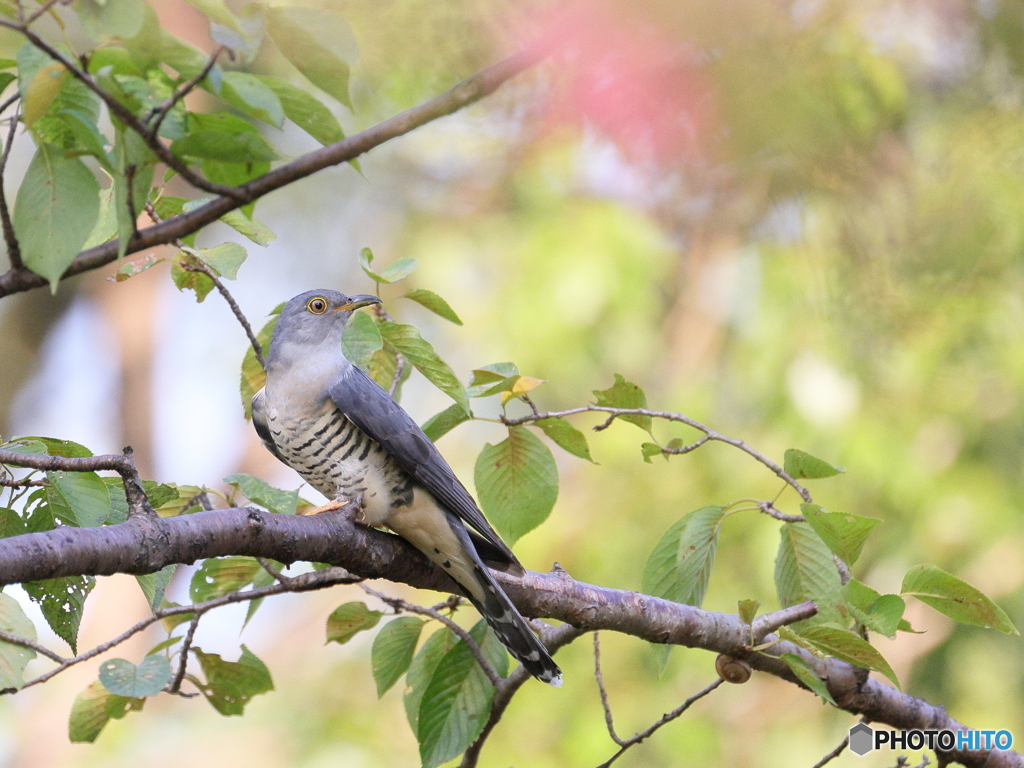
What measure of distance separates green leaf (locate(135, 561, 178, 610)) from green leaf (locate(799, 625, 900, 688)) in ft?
4.03

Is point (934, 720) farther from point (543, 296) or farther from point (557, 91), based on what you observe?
point (543, 296)

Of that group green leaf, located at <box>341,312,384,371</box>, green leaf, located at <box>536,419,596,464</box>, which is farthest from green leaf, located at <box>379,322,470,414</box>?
green leaf, located at <box>536,419,596,464</box>

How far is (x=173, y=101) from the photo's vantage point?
1.19 meters

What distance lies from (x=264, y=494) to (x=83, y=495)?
47 cm

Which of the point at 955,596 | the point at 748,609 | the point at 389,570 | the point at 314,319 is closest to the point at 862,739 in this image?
the point at 955,596

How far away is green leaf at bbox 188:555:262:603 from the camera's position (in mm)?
2264

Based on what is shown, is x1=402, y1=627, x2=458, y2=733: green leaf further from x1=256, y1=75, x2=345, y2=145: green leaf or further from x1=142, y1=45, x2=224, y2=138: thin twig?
x1=142, y1=45, x2=224, y2=138: thin twig

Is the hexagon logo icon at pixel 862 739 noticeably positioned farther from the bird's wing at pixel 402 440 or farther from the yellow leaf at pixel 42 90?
the yellow leaf at pixel 42 90

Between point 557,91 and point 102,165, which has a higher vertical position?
point 557,91

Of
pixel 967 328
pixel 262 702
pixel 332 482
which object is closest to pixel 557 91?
pixel 967 328

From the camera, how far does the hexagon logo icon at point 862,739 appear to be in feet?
8.42

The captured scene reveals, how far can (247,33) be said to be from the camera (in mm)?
1201

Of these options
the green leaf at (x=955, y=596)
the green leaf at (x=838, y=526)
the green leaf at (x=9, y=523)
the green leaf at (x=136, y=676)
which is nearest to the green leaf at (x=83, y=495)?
the green leaf at (x=9, y=523)

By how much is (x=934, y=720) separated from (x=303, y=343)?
7.13 feet
